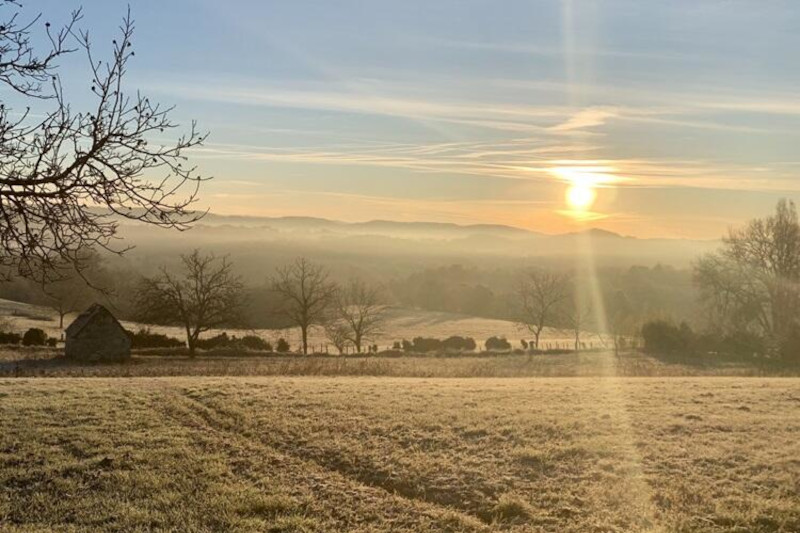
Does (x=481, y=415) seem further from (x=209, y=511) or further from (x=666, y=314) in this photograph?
(x=666, y=314)

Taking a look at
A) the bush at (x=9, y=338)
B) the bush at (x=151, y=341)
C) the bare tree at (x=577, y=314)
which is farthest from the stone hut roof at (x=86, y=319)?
the bare tree at (x=577, y=314)

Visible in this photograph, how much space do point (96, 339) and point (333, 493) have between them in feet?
134

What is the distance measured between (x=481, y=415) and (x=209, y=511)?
914 cm

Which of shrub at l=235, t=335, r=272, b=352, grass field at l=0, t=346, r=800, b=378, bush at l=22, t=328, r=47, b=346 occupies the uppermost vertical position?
bush at l=22, t=328, r=47, b=346

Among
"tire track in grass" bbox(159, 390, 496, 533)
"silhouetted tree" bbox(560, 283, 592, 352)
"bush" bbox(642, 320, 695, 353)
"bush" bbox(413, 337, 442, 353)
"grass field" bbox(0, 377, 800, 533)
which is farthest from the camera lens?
"silhouetted tree" bbox(560, 283, 592, 352)

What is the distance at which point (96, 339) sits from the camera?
4703 cm

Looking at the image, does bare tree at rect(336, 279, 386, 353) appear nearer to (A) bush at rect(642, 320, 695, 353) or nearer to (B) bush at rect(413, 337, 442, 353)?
(B) bush at rect(413, 337, 442, 353)

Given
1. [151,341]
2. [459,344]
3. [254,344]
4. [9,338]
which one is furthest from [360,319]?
[9,338]

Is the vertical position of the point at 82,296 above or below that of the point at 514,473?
above

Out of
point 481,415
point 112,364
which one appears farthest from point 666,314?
point 481,415

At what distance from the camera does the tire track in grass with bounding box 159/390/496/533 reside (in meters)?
10.3

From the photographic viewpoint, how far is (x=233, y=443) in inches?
593

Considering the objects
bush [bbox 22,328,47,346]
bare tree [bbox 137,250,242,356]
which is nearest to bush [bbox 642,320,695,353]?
bare tree [bbox 137,250,242,356]

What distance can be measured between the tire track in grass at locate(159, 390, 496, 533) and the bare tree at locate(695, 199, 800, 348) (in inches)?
2165
